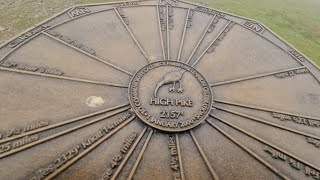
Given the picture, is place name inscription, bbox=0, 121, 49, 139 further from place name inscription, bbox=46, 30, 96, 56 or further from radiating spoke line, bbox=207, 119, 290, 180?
radiating spoke line, bbox=207, 119, 290, 180

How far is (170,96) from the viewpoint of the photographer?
13.2 feet

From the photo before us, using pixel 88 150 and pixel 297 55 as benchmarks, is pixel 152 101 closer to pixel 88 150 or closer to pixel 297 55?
pixel 88 150

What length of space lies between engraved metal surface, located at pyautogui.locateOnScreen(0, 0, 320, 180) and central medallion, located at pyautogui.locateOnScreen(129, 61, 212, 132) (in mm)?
14

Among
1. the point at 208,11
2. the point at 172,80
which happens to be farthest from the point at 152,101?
the point at 208,11

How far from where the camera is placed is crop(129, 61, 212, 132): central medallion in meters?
3.74

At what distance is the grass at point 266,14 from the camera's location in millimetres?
6195

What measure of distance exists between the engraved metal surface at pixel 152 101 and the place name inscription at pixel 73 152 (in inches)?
0.4

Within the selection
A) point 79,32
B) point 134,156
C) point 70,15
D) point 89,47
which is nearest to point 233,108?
point 134,156

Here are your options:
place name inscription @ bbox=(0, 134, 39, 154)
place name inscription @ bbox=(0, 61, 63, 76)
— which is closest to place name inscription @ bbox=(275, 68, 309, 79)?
place name inscription @ bbox=(0, 61, 63, 76)

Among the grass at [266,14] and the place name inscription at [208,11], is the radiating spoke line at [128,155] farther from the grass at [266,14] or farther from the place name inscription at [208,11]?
the grass at [266,14]

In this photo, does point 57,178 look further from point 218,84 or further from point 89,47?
Result: point 218,84

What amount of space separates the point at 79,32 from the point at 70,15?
51cm

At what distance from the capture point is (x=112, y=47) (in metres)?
4.56

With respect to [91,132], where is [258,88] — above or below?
above
